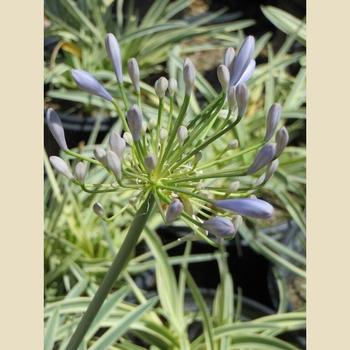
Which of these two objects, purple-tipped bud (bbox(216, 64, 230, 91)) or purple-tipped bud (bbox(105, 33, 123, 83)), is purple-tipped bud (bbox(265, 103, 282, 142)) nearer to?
purple-tipped bud (bbox(216, 64, 230, 91))

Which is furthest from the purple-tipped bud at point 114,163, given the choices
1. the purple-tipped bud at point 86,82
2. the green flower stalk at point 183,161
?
the purple-tipped bud at point 86,82

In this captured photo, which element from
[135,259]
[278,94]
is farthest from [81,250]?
[278,94]

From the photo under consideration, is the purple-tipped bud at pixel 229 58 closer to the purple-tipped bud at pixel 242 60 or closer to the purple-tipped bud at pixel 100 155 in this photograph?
the purple-tipped bud at pixel 242 60

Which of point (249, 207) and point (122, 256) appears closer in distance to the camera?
point (249, 207)

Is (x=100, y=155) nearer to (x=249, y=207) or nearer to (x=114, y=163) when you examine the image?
(x=114, y=163)

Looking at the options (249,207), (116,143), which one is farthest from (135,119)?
(249,207)

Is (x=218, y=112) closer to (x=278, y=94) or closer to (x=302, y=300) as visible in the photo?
(x=302, y=300)
